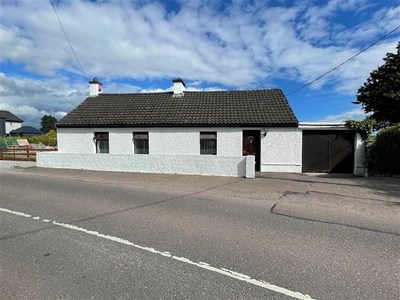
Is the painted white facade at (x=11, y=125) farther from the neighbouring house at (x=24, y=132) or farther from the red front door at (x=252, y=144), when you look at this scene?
the red front door at (x=252, y=144)

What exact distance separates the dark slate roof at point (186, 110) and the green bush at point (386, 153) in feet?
12.4

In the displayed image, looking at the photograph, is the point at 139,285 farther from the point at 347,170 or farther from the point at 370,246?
the point at 347,170

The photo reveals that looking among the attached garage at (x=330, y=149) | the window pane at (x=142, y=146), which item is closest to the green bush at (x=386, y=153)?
the attached garage at (x=330, y=149)

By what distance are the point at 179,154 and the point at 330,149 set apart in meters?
8.04

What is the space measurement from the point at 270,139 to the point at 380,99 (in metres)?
20.8

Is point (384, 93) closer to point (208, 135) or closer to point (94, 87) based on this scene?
point (208, 135)

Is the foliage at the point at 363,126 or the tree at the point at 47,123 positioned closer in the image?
the foliage at the point at 363,126

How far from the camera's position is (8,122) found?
73500mm

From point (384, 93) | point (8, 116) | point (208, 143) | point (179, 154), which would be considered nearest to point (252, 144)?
point (208, 143)

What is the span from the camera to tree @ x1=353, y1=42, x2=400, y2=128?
23969 millimetres

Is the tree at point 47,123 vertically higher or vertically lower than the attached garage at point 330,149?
higher

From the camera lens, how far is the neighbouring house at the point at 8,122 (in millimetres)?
69812

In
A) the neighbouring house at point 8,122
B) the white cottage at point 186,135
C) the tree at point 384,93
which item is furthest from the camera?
the neighbouring house at point 8,122

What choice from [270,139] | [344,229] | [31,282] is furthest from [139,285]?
[270,139]
